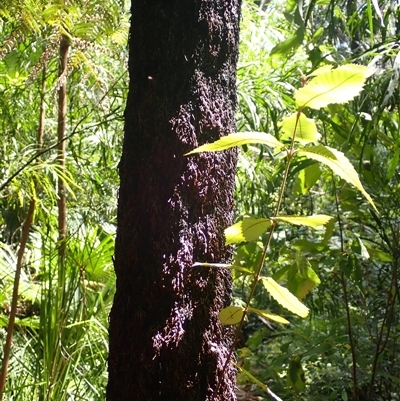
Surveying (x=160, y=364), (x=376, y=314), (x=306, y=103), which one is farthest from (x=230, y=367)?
(x=376, y=314)

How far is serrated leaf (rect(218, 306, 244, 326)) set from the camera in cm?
71

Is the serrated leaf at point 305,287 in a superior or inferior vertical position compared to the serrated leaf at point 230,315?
inferior

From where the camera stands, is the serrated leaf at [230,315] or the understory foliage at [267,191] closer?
the serrated leaf at [230,315]

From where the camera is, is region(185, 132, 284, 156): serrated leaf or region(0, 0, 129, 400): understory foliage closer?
region(185, 132, 284, 156): serrated leaf

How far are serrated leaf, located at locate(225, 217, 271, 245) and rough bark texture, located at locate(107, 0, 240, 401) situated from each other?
0.09 metres

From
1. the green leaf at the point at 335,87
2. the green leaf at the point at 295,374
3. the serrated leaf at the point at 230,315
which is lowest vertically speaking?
the green leaf at the point at 295,374

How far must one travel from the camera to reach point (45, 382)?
135 centimetres

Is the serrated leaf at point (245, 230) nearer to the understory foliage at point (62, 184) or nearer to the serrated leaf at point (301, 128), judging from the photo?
the serrated leaf at point (301, 128)

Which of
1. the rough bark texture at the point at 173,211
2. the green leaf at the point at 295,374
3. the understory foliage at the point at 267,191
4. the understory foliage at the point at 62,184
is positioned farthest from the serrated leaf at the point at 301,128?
the green leaf at the point at 295,374

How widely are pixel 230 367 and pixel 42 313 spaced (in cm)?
75

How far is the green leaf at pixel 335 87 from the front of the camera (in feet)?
1.94

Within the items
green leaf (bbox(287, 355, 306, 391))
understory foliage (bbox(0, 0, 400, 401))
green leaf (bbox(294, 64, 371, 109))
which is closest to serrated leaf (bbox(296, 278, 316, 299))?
understory foliage (bbox(0, 0, 400, 401))

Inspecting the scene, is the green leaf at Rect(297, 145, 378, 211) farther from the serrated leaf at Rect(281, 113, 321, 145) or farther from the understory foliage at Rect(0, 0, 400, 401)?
the understory foliage at Rect(0, 0, 400, 401)

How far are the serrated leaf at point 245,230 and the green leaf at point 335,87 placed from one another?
0.50 ft
